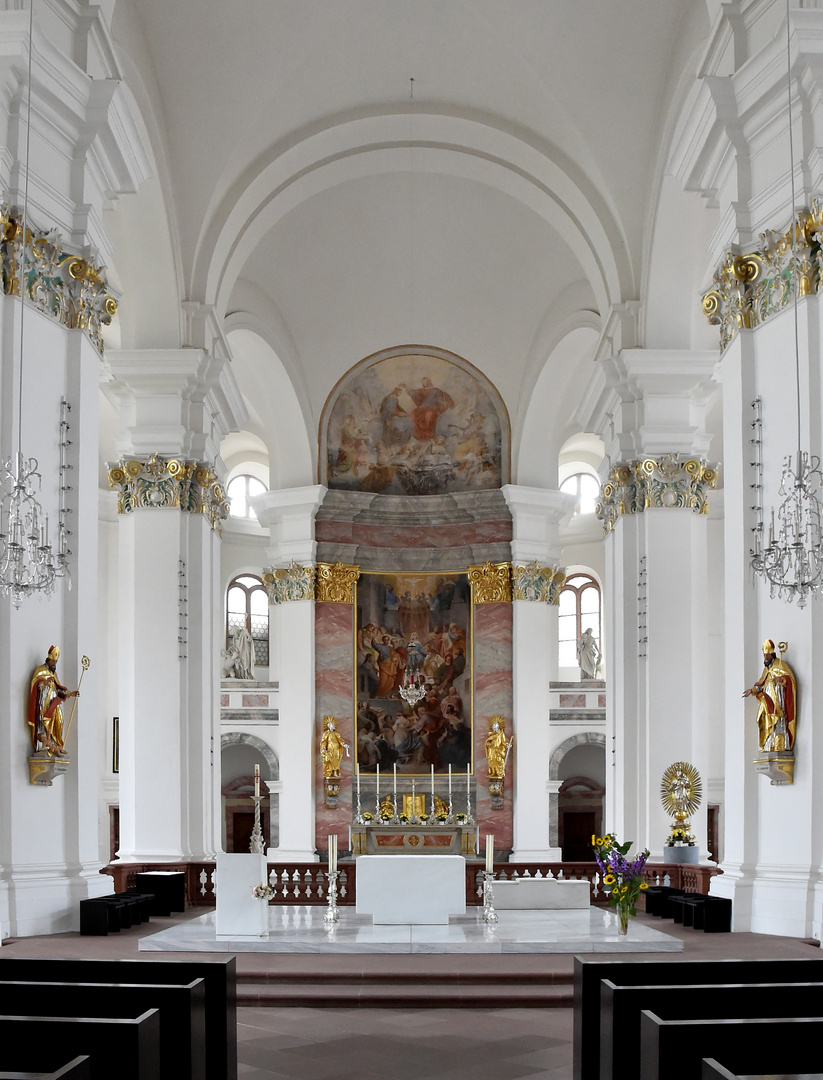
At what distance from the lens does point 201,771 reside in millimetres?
15312

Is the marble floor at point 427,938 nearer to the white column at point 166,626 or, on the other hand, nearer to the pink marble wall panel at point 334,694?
the white column at point 166,626

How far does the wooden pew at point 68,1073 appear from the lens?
3676 mm

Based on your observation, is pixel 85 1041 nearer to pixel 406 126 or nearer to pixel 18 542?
pixel 18 542

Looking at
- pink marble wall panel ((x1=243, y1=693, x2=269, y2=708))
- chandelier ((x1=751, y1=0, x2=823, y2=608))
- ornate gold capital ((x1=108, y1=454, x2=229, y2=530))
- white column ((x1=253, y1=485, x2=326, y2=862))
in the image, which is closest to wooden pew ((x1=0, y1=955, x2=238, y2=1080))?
chandelier ((x1=751, y1=0, x2=823, y2=608))

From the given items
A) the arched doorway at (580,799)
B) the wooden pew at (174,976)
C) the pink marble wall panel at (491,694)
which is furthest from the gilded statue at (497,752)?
the wooden pew at (174,976)

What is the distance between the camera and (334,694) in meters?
22.2

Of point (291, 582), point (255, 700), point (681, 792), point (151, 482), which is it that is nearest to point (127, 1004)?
point (681, 792)

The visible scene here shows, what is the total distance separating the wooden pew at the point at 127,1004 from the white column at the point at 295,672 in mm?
16039

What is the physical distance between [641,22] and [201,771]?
9.76 m

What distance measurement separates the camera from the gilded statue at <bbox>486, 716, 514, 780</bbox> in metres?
21.8

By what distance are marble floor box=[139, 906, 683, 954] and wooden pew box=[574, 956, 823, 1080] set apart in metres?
3.75

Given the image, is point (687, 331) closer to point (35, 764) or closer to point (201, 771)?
point (201, 771)

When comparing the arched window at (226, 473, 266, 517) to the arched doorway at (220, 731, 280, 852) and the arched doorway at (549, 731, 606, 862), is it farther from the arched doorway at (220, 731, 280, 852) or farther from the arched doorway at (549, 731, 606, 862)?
the arched doorway at (549, 731, 606, 862)

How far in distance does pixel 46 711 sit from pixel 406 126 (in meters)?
10.4
